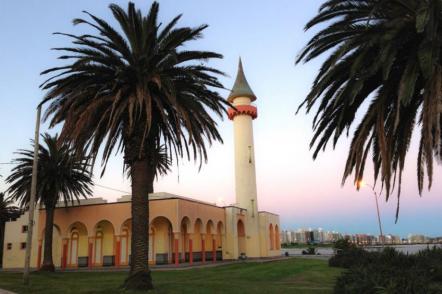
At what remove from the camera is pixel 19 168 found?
35.7 meters

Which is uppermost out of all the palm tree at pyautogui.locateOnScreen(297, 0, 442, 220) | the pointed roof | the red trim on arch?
the pointed roof

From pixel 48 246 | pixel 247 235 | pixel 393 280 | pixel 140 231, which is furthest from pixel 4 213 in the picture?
pixel 393 280

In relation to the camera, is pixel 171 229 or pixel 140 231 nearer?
pixel 140 231

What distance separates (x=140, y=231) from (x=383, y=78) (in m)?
10.7

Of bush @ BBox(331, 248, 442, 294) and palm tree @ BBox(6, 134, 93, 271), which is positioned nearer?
bush @ BBox(331, 248, 442, 294)

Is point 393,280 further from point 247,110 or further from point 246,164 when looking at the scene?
point 247,110

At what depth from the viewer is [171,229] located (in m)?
39.9

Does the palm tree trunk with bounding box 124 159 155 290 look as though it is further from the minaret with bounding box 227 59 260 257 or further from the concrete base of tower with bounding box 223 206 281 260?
the minaret with bounding box 227 59 260 257

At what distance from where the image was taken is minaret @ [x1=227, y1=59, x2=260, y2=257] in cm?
5094

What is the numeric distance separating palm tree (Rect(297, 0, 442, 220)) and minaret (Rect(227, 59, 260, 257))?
36.9 meters

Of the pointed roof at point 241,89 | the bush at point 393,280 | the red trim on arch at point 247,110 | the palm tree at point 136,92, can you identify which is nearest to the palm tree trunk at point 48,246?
the palm tree at point 136,92

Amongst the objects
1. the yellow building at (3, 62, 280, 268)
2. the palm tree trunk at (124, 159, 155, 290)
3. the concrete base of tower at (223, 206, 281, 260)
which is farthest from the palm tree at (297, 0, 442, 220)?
the concrete base of tower at (223, 206, 281, 260)

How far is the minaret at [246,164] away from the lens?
5094cm

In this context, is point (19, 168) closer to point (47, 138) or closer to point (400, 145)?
point (47, 138)
